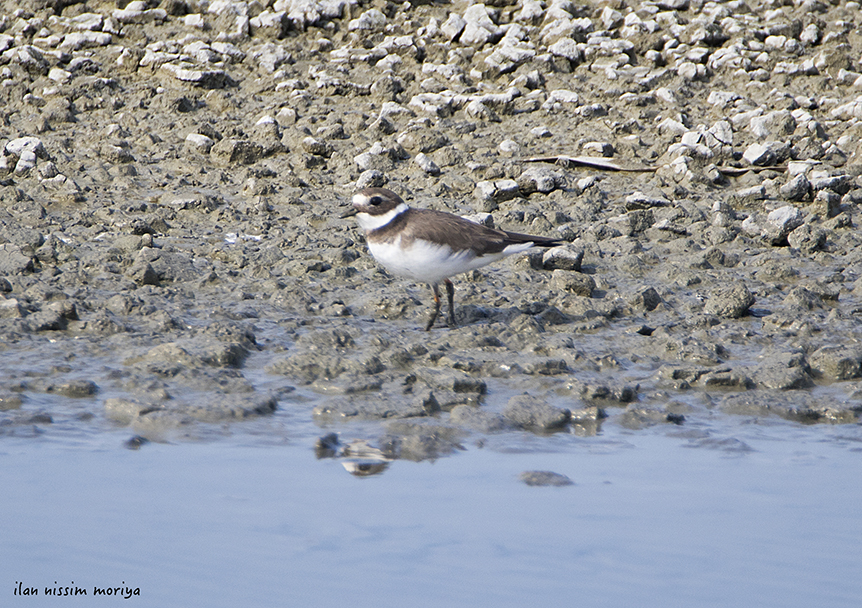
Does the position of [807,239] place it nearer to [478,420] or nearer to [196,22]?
[478,420]

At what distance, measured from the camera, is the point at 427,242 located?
6.71 metres

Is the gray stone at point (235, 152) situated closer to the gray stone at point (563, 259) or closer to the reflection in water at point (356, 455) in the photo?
the gray stone at point (563, 259)

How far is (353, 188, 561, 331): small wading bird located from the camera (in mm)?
6742

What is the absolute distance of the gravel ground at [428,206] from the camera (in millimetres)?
5957

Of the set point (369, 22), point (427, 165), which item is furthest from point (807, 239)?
point (369, 22)

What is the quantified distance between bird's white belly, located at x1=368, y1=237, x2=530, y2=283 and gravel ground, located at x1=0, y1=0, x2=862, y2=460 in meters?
0.43

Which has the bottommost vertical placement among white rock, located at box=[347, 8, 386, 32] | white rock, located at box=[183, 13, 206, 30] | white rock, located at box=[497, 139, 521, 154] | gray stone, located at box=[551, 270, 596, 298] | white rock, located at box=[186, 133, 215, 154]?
gray stone, located at box=[551, 270, 596, 298]

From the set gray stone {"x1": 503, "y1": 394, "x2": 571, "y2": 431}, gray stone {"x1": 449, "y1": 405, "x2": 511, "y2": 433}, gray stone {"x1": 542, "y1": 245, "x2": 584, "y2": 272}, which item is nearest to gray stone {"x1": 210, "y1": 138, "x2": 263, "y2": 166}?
gray stone {"x1": 542, "y1": 245, "x2": 584, "y2": 272}

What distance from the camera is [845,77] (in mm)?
11258

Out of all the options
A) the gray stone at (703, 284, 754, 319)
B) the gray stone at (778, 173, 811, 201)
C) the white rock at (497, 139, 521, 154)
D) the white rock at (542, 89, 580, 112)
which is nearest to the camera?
the gray stone at (703, 284, 754, 319)

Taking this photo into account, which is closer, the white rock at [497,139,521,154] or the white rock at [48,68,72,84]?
the white rock at [497,139,521,154]

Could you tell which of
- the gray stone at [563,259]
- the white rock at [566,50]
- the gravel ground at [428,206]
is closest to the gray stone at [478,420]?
the gravel ground at [428,206]

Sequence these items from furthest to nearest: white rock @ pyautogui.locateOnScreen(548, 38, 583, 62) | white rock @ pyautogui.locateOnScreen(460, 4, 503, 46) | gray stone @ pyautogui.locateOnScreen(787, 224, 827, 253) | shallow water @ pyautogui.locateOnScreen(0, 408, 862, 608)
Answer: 1. white rock @ pyautogui.locateOnScreen(460, 4, 503, 46)
2. white rock @ pyautogui.locateOnScreen(548, 38, 583, 62)
3. gray stone @ pyautogui.locateOnScreen(787, 224, 827, 253)
4. shallow water @ pyautogui.locateOnScreen(0, 408, 862, 608)

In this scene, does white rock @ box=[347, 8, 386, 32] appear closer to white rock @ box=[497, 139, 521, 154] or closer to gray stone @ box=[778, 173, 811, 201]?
white rock @ box=[497, 139, 521, 154]
